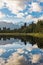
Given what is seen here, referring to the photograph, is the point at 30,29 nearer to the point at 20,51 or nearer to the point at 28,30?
the point at 28,30

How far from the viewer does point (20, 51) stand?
396 cm

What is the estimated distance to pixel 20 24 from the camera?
423cm

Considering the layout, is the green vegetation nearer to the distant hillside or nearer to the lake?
the distant hillside

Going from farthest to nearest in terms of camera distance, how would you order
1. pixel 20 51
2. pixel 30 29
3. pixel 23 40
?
pixel 23 40
pixel 30 29
pixel 20 51

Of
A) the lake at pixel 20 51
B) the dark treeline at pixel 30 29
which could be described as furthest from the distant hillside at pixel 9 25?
the lake at pixel 20 51

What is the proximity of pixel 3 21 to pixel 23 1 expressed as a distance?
2.16 feet

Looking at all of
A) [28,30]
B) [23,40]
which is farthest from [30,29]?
[23,40]

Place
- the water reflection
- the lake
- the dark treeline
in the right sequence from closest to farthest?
the lake, the dark treeline, the water reflection

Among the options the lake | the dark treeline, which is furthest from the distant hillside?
the lake

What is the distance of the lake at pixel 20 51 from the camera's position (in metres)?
3.72

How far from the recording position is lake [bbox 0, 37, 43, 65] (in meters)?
3.72

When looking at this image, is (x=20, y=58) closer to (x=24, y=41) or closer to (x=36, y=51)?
(x=36, y=51)

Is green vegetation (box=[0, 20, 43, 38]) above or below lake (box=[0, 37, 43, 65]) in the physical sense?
above

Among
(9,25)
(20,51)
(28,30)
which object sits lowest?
(20,51)
